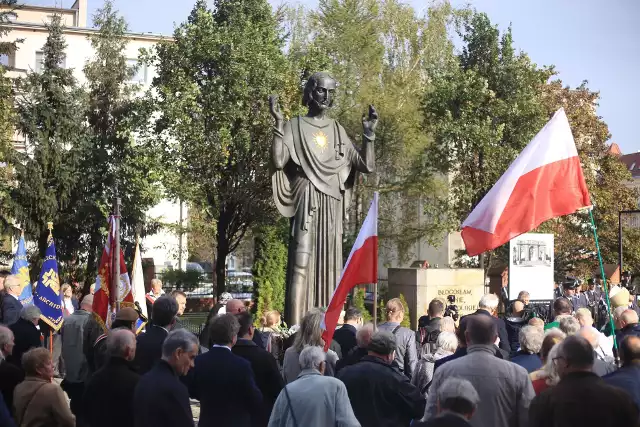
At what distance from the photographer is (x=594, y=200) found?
3791 centimetres

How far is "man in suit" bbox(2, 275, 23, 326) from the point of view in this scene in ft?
41.9

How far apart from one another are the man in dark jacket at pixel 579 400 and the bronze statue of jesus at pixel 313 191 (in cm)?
730

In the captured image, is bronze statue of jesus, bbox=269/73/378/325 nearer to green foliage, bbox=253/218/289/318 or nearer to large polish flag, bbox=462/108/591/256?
large polish flag, bbox=462/108/591/256

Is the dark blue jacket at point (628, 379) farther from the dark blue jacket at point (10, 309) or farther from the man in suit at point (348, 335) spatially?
the dark blue jacket at point (10, 309)

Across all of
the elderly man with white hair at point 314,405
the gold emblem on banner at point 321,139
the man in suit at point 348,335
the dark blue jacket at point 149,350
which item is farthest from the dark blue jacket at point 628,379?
the gold emblem on banner at point 321,139

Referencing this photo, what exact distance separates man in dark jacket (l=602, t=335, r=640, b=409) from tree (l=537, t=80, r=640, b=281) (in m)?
32.4

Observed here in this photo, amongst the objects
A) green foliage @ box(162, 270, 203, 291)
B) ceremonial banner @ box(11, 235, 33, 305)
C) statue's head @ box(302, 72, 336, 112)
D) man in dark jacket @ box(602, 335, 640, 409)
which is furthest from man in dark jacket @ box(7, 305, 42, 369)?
green foliage @ box(162, 270, 203, 291)

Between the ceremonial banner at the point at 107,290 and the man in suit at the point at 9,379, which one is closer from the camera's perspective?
the man in suit at the point at 9,379

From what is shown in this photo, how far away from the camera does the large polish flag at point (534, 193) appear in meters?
9.21

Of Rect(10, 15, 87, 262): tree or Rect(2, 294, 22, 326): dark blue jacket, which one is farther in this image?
Rect(10, 15, 87, 262): tree

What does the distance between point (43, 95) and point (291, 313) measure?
24.6 metres

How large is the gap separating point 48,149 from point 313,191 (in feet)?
78.7

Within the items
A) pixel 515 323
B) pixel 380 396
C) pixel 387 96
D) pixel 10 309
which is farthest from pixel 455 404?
pixel 387 96

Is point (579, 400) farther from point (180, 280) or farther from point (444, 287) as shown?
point (180, 280)
